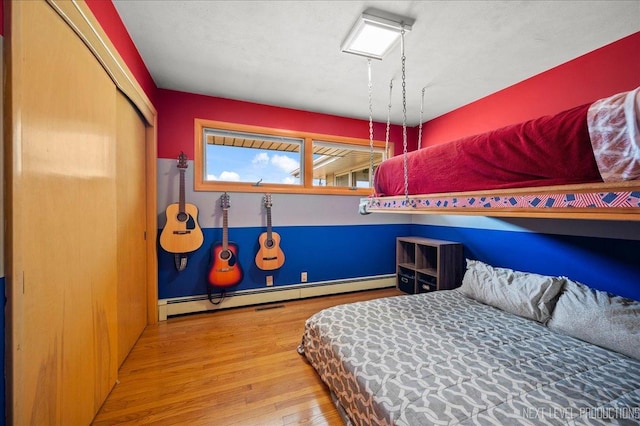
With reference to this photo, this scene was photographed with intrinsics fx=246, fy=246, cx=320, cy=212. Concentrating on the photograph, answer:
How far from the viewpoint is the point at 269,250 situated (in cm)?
279

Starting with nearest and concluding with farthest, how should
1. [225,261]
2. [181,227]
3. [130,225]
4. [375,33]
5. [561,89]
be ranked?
[375,33] → [130,225] → [561,89] → [181,227] → [225,261]

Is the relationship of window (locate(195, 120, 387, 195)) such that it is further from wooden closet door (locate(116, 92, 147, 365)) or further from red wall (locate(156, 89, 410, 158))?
wooden closet door (locate(116, 92, 147, 365))

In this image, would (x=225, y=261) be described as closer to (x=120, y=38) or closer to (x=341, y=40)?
(x=120, y=38)

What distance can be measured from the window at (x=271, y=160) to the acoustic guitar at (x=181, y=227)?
0.74ft

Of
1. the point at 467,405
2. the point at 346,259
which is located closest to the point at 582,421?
the point at 467,405

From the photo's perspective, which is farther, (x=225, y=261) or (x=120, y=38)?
(x=225, y=261)

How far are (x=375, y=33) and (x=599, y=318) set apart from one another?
92.4 inches

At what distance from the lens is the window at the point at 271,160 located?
9.05 ft

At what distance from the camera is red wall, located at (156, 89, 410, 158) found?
2.56 meters

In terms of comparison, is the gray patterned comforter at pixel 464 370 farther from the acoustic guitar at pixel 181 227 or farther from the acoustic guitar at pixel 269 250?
the acoustic guitar at pixel 181 227

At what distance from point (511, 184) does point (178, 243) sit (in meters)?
2.67

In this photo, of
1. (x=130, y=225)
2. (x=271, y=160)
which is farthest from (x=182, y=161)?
(x=271, y=160)

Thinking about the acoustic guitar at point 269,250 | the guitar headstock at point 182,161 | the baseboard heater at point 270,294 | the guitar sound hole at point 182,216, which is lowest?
the baseboard heater at point 270,294

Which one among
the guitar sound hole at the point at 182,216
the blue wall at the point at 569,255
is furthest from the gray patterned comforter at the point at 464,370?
the guitar sound hole at the point at 182,216
